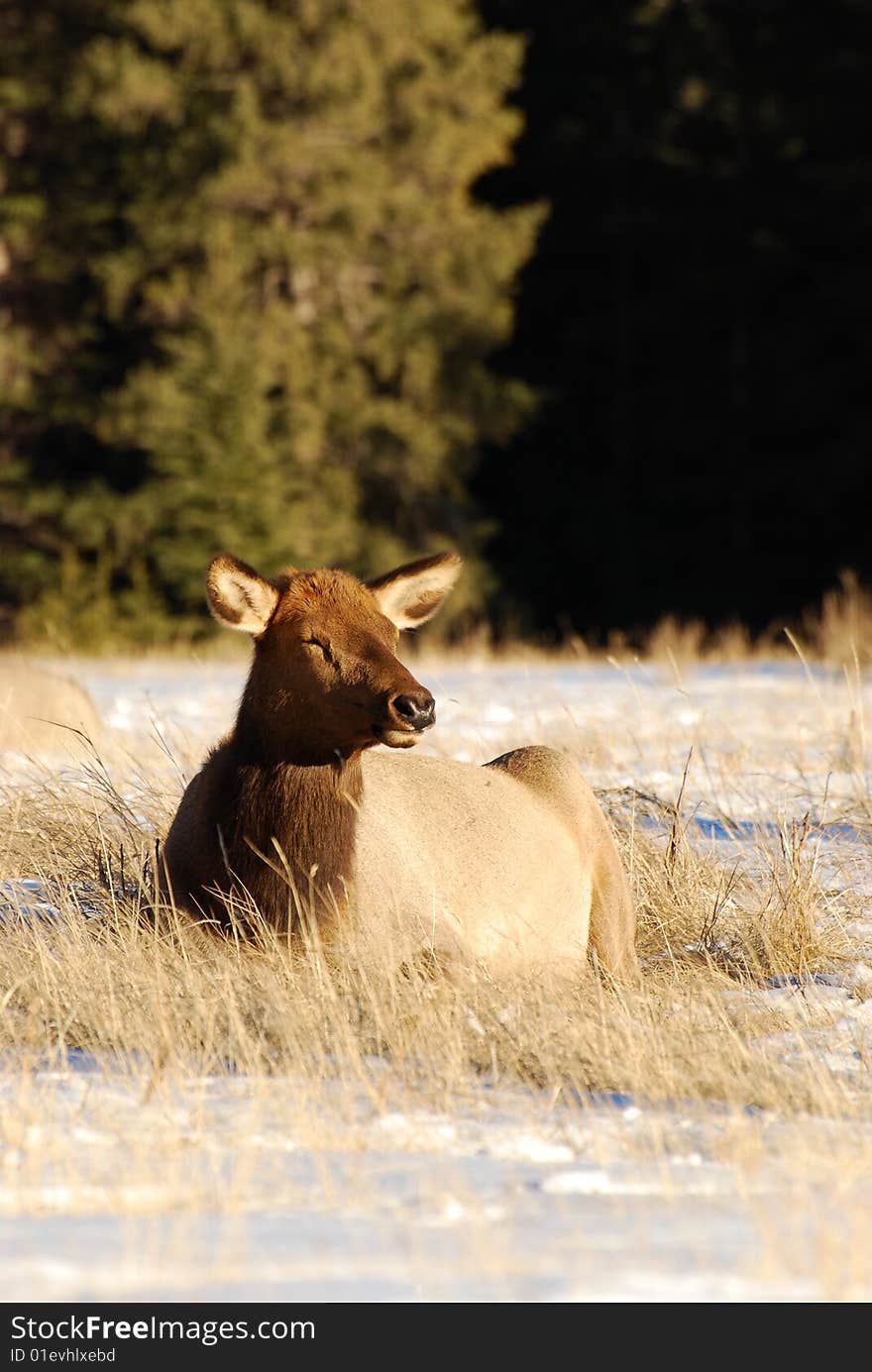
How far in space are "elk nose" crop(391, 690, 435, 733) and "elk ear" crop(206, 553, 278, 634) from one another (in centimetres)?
53

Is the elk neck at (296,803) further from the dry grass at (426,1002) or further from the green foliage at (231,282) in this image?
the green foliage at (231,282)

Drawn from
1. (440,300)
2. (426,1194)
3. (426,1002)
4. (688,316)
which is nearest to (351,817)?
(426,1002)

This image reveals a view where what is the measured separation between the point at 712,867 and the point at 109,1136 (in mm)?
3284

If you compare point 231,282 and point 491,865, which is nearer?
point 491,865

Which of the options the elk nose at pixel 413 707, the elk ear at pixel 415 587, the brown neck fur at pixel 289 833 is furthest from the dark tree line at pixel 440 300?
the elk nose at pixel 413 707

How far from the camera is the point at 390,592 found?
608cm

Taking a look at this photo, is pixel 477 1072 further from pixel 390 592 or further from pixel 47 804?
pixel 47 804

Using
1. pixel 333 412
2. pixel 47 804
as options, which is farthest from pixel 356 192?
pixel 47 804

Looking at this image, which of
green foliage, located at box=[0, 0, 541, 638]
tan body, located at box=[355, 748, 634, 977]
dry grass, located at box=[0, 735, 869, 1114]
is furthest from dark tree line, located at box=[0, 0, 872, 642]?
dry grass, located at box=[0, 735, 869, 1114]

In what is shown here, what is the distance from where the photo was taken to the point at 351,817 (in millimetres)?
5707

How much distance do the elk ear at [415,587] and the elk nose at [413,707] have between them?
2.38 ft
